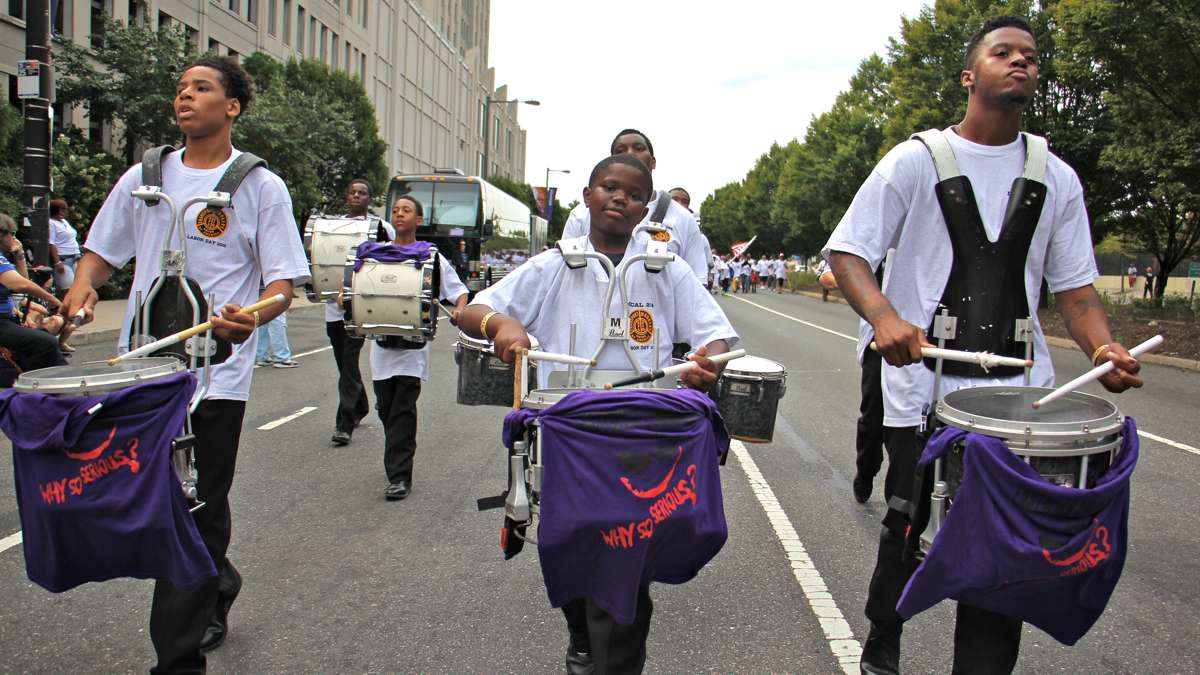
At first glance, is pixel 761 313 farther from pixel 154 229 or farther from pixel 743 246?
pixel 154 229

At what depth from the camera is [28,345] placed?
7137 mm

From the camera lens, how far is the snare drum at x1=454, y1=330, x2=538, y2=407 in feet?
12.1

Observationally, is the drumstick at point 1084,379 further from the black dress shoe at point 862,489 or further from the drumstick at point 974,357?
the black dress shoe at point 862,489

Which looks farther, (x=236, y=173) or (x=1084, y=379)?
(x=236, y=173)

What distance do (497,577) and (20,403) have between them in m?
2.52

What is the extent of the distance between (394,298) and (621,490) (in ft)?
11.9

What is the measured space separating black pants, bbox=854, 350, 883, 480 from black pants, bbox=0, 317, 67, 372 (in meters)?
5.88

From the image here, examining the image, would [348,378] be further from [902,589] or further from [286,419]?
[902,589]

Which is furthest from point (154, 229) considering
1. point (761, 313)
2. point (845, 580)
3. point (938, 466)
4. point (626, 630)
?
point (761, 313)

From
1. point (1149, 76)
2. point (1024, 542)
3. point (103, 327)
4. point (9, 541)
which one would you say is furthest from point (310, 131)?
point (1024, 542)

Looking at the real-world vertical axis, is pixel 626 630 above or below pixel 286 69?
below

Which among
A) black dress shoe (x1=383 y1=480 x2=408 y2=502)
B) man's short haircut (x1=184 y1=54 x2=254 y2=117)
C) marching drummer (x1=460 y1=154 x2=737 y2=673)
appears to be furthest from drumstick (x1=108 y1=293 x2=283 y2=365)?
black dress shoe (x1=383 y1=480 x2=408 y2=502)

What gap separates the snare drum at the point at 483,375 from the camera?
12.1 ft

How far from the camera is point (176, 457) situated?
8.80 feet
